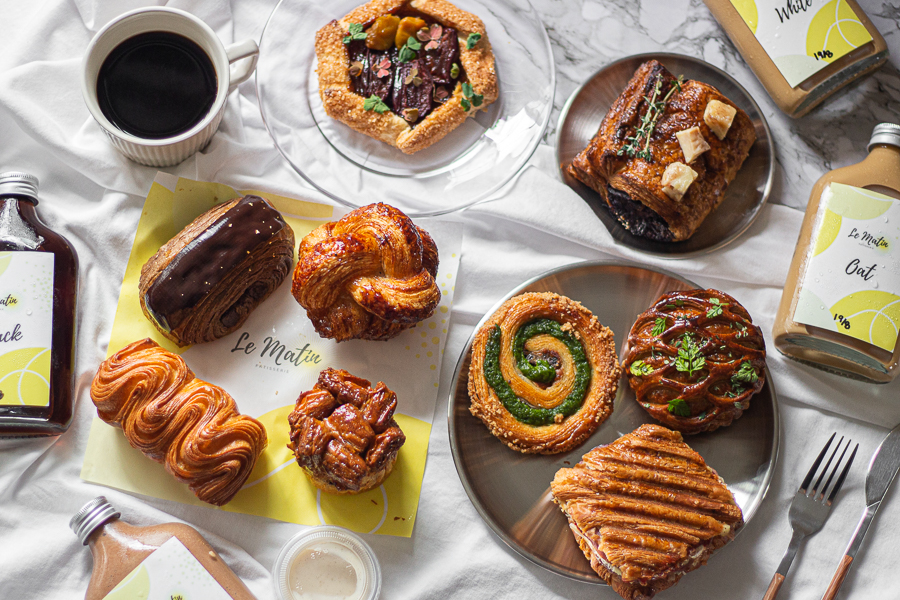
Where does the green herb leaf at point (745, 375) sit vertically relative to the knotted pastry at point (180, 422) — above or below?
above

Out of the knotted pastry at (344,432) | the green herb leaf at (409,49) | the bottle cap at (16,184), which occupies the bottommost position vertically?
the knotted pastry at (344,432)

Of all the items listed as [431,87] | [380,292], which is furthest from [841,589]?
[431,87]

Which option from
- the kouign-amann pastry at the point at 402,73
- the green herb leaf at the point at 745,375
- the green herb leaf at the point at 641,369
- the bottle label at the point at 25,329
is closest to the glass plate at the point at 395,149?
the kouign-amann pastry at the point at 402,73

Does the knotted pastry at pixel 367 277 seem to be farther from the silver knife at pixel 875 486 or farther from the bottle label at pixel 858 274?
the silver knife at pixel 875 486

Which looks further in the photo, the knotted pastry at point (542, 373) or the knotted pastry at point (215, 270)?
the knotted pastry at point (542, 373)

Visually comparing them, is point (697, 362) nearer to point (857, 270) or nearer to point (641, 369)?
point (641, 369)

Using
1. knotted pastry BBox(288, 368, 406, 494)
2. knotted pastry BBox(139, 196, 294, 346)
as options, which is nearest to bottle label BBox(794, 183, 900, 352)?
knotted pastry BBox(288, 368, 406, 494)

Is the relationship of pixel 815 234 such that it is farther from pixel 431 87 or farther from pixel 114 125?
pixel 114 125
